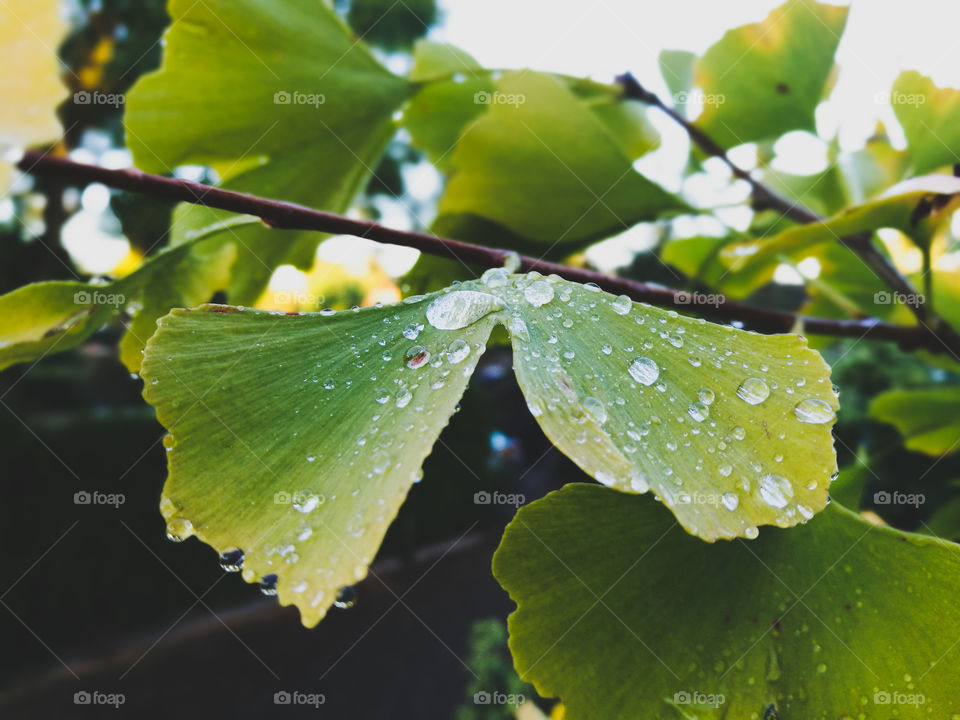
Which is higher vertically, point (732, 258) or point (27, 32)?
point (27, 32)

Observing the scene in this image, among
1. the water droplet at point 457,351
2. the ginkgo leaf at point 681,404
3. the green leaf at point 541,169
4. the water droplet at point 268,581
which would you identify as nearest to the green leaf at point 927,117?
the green leaf at point 541,169

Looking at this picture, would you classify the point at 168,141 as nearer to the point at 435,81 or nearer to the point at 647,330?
the point at 435,81

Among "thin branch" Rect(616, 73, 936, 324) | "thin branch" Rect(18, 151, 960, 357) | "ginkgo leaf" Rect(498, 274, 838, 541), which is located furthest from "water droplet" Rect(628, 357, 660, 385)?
"thin branch" Rect(616, 73, 936, 324)

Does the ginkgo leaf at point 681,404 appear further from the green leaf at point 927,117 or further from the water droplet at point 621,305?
the green leaf at point 927,117

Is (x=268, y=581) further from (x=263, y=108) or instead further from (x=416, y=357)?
(x=263, y=108)

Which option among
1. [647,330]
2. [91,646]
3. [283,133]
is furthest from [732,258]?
[91,646]

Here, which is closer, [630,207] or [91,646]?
[630,207]
